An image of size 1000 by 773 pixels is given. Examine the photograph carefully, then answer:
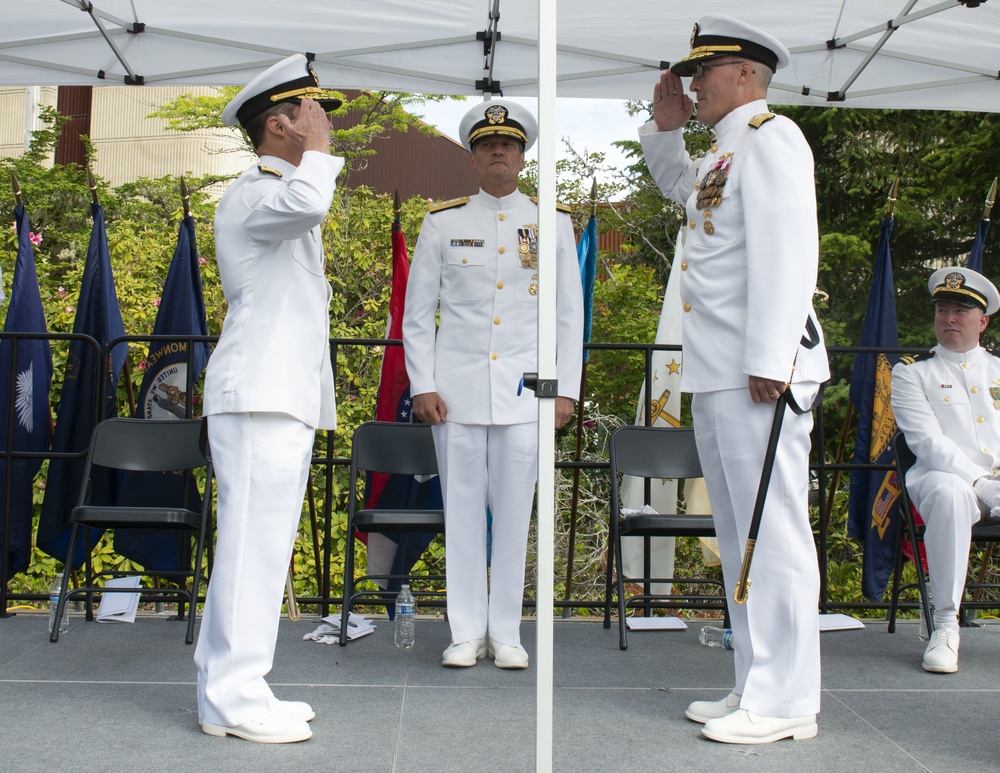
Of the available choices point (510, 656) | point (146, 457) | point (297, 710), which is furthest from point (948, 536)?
point (146, 457)

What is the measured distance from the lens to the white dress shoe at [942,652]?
413 centimetres

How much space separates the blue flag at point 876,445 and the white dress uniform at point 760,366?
2.27 m

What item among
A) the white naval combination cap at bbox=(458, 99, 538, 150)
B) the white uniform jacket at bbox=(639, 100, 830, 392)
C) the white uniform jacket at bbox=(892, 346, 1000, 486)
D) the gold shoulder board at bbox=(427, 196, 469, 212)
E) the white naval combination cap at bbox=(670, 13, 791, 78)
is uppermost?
the white naval combination cap at bbox=(670, 13, 791, 78)

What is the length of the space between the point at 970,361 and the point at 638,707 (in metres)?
2.34

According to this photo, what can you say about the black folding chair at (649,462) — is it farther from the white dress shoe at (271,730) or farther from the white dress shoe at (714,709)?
the white dress shoe at (271,730)

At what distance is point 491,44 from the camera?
488cm

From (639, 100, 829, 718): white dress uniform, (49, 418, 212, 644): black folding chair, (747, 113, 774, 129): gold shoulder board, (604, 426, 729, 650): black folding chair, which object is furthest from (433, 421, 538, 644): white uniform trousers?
(747, 113, 774, 129): gold shoulder board

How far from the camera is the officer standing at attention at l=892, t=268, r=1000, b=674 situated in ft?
14.3

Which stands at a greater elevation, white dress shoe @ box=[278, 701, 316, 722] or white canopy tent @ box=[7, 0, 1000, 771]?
white canopy tent @ box=[7, 0, 1000, 771]

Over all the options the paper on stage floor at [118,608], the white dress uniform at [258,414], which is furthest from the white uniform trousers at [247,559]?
the paper on stage floor at [118,608]

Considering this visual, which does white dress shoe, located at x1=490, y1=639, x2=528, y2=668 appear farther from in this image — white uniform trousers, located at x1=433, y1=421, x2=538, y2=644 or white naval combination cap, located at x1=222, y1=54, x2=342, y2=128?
white naval combination cap, located at x1=222, y1=54, x2=342, y2=128

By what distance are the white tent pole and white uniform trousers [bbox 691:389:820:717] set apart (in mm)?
987

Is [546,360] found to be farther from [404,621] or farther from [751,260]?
[404,621]

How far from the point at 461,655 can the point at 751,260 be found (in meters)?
1.79
